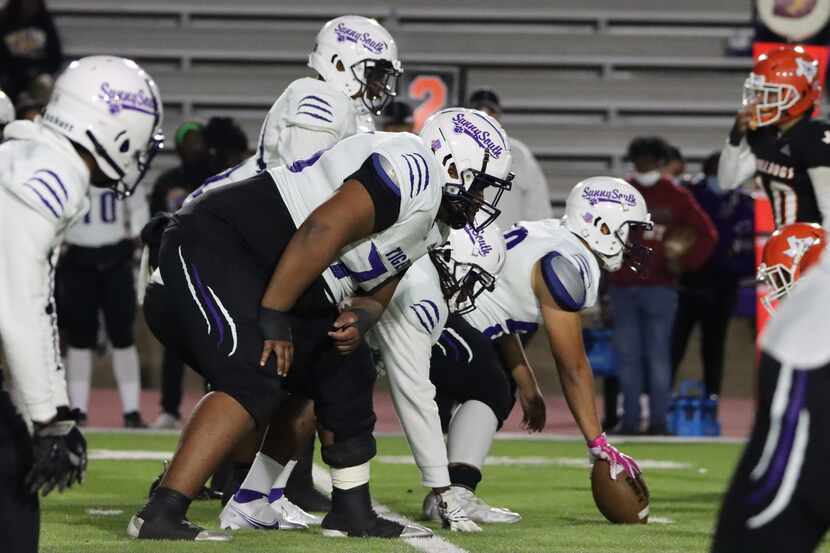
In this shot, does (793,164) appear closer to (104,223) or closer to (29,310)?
(104,223)

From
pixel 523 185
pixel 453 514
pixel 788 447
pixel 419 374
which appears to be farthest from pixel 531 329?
pixel 788 447

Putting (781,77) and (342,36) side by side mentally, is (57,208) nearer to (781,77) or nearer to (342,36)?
(342,36)

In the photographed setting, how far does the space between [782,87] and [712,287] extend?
146 inches

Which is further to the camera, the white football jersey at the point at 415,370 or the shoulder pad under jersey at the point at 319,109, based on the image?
the shoulder pad under jersey at the point at 319,109

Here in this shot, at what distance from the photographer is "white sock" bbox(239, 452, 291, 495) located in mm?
5082

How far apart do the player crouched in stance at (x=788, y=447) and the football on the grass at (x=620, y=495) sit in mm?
2957

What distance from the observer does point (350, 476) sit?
486 cm

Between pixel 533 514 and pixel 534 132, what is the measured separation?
8.56m

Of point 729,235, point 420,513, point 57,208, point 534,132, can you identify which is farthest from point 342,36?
point 534,132

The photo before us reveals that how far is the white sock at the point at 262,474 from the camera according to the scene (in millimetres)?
5082

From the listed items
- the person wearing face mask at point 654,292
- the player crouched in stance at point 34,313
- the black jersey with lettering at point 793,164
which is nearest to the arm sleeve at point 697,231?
the person wearing face mask at point 654,292

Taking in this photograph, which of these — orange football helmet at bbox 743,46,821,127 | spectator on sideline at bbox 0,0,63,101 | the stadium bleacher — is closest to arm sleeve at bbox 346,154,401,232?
orange football helmet at bbox 743,46,821,127

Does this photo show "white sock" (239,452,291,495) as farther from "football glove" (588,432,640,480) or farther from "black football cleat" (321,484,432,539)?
"football glove" (588,432,640,480)

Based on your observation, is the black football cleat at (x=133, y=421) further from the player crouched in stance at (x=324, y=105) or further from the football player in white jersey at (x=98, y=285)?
the player crouched in stance at (x=324, y=105)
